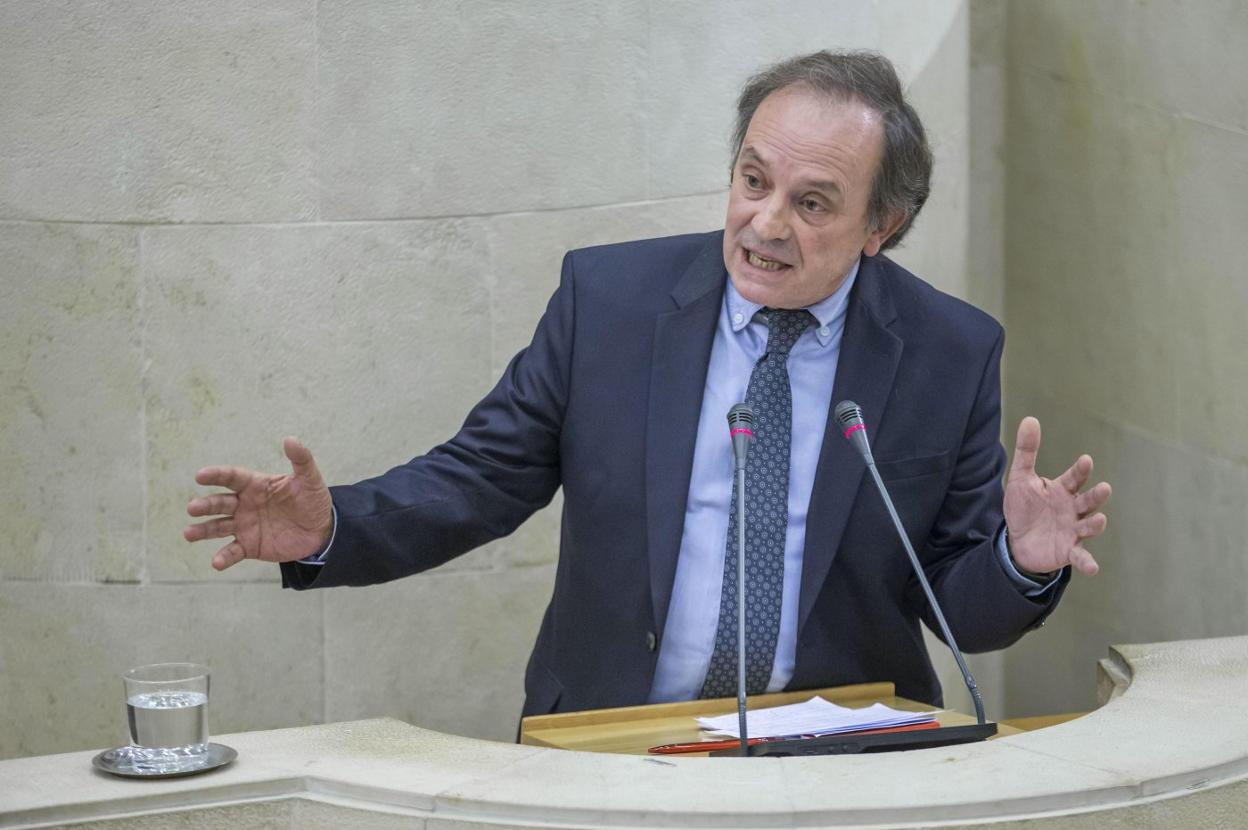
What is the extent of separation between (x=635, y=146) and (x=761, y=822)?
2.75 m

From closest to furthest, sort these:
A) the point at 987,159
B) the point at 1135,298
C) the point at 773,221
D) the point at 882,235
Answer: the point at 773,221 → the point at 882,235 → the point at 1135,298 → the point at 987,159

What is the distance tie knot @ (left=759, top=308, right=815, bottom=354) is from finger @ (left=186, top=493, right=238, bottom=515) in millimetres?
1045

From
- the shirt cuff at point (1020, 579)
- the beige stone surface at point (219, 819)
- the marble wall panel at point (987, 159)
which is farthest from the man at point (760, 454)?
the marble wall panel at point (987, 159)

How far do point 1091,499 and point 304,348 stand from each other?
2.28m

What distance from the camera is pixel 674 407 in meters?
3.24

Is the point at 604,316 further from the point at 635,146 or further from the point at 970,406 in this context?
the point at 635,146

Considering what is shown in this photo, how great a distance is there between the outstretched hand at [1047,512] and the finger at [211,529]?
1.30m

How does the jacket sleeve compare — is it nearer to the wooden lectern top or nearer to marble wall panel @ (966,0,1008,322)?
the wooden lectern top

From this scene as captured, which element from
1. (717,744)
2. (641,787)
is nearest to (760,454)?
(717,744)

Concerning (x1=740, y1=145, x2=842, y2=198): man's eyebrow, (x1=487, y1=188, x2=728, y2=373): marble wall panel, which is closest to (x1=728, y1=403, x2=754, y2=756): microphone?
(x1=740, y1=145, x2=842, y2=198): man's eyebrow

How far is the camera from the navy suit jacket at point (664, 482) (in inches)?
125

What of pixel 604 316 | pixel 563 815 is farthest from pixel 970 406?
pixel 563 815

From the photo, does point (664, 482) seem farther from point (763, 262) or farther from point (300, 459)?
point (300, 459)

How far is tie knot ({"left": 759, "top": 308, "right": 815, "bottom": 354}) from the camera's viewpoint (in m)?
3.30
